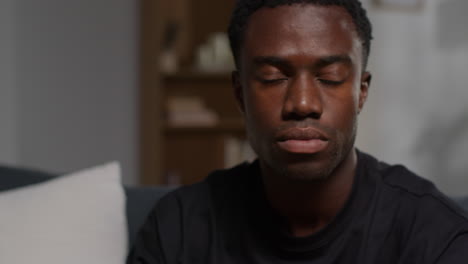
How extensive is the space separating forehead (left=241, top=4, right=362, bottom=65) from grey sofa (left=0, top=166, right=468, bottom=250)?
0.50m

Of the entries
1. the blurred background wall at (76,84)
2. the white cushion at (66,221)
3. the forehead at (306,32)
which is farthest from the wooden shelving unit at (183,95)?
the forehead at (306,32)

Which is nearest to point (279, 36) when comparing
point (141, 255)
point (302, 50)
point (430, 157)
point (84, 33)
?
point (302, 50)

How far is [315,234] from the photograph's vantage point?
1059 mm

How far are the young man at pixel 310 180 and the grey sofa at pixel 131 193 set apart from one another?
0.19m

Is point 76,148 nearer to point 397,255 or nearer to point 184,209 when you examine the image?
point 184,209

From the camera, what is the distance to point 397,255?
104 cm

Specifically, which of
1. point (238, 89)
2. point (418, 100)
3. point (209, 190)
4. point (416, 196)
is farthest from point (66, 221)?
point (418, 100)

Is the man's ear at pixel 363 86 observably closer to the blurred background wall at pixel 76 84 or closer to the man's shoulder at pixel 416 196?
the man's shoulder at pixel 416 196

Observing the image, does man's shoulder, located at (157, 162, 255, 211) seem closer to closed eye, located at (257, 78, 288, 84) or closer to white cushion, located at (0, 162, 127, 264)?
white cushion, located at (0, 162, 127, 264)

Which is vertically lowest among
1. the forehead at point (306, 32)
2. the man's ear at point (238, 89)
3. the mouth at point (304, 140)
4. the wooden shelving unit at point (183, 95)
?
the wooden shelving unit at point (183, 95)

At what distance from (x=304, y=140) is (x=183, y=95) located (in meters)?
2.80

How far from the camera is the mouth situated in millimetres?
984

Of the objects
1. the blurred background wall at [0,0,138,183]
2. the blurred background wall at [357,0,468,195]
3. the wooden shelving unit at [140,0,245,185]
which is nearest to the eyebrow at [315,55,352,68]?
the blurred background wall at [357,0,468,195]

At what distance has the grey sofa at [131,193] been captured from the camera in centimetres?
138
